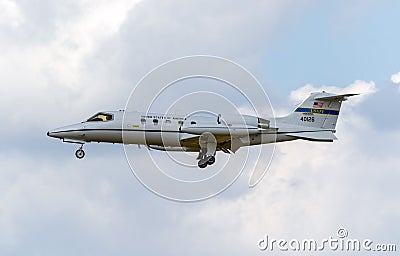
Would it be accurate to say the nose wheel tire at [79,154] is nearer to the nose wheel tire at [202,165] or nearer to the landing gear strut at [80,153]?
the landing gear strut at [80,153]

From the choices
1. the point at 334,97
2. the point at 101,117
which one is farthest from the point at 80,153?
the point at 334,97

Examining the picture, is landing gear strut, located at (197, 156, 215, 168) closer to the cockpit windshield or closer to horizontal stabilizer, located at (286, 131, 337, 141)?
horizontal stabilizer, located at (286, 131, 337, 141)

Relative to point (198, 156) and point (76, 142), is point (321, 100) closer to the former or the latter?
point (198, 156)

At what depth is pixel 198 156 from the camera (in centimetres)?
6912

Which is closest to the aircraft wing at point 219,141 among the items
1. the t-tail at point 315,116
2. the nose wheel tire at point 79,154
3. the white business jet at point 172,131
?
the white business jet at point 172,131

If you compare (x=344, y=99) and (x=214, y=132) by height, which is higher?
(x=344, y=99)

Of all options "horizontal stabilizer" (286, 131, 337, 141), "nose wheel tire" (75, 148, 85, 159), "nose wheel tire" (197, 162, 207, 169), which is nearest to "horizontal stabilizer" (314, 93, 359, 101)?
"horizontal stabilizer" (286, 131, 337, 141)

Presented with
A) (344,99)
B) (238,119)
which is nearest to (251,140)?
(238,119)

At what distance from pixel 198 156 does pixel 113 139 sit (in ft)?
19.0

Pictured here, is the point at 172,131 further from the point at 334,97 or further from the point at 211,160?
the point at 334,97

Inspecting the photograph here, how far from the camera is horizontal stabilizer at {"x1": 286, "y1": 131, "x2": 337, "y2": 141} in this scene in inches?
2778

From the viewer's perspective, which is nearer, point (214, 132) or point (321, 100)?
point (214, 132)

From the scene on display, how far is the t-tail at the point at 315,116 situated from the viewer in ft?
234

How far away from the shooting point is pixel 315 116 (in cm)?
7200
